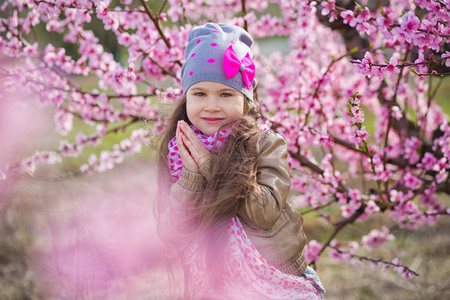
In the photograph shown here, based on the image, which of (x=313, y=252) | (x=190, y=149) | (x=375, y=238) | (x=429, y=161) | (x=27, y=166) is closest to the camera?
(x=190, y=149)

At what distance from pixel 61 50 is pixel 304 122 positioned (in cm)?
171

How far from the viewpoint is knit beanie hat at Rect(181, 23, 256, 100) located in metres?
1.63

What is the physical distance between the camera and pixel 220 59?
1637 millimetres

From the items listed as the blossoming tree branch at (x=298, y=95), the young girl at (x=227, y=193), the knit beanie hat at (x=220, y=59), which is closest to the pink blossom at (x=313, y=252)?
the blossoming tree branch at (x=298, y=95)

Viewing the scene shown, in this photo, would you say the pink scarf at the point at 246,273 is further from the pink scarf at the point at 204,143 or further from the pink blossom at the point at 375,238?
the pink blossom at the point at 375,238

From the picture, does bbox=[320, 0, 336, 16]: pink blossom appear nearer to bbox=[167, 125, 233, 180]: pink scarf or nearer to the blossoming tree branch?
the blossoming tree branch

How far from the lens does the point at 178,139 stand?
1.63 meters

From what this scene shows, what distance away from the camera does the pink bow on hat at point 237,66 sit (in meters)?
1.61

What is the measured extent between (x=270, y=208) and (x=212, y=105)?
441 millimetres

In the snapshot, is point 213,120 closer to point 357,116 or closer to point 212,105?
point 212,105

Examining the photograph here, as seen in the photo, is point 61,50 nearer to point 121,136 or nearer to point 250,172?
point 250,172

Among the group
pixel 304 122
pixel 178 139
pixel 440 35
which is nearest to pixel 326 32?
pixel 304 122

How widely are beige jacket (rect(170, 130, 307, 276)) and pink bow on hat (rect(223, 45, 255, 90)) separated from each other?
22cm

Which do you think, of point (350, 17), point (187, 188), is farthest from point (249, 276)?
point (350, 17)
